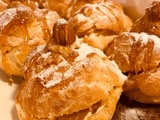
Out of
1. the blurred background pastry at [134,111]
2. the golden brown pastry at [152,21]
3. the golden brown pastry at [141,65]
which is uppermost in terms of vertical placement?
the golden brown pastry at [152,21]

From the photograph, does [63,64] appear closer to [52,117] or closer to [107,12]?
[52,117]

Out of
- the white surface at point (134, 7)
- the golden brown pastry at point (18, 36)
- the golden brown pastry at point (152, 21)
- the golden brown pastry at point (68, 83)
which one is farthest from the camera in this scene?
the white surface at point (134, 7)

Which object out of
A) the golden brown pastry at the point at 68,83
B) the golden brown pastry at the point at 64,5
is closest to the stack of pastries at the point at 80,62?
the golden brown pastry at the point at 68,83

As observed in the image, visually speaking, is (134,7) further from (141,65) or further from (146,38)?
(141,65)

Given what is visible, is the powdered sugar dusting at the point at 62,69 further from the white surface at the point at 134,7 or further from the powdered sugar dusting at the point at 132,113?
the white surface at the point at 134,7

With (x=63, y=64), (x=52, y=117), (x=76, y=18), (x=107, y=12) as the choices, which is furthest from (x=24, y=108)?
(x=107, y=12)

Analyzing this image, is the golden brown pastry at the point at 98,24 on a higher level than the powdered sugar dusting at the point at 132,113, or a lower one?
higher

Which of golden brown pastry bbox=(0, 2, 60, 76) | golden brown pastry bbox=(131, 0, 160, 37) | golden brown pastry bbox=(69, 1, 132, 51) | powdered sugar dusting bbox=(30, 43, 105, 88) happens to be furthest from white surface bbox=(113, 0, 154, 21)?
powdered sugar dusting bbox=(30, 43, 105, 88)

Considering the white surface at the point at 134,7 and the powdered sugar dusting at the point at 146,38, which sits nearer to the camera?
the powdered sugar dusting at the point at 146,38
